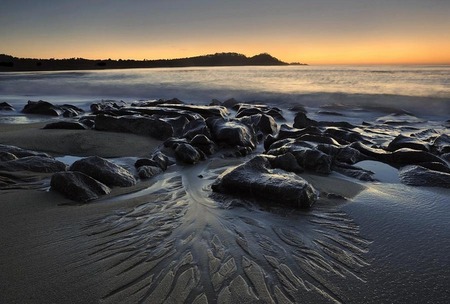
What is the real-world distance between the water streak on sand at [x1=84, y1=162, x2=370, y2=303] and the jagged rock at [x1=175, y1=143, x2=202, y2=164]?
142cm

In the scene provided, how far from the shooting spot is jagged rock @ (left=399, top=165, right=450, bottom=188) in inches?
143

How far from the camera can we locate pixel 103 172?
134 inches

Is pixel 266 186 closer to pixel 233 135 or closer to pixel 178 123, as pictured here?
pixel 233 135

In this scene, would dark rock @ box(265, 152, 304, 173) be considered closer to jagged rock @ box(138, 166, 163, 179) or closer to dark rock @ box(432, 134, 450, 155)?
jagged rock @ box(138, 166, 163, 179)

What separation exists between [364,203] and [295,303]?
5.61 feet

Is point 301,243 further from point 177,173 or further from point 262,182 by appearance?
point 177,173

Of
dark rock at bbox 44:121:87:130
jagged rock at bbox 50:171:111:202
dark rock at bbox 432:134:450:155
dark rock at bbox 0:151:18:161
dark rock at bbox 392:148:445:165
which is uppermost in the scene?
dark rock at bbox 0:151:18:161

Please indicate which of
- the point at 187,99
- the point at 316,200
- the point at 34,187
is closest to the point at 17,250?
the point at 34,187

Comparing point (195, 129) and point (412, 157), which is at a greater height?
point (195, 129)

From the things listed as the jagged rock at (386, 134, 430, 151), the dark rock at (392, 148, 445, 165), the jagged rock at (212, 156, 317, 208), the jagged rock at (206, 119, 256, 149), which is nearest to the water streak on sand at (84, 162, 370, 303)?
the jagged rock at (212, 156, 317, 208)

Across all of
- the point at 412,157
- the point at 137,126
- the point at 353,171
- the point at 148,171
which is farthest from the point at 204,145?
the point at 412,157

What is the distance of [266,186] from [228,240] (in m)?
0.84

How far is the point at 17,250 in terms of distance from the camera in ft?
6.93

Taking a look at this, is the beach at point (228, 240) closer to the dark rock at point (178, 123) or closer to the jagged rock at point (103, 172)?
the jagged rock at point (103, 172)
